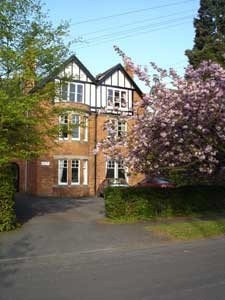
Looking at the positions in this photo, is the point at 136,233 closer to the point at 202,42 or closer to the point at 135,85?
the point at 202,42

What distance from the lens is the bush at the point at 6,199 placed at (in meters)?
14.5

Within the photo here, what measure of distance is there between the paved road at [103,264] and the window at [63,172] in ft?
54.0

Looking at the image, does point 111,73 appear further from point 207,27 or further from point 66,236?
point 66,236

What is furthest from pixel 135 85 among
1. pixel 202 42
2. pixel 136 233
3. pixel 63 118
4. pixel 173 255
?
pixel 173 255

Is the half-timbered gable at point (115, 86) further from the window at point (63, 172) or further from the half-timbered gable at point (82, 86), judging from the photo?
the window at point (63, 172)

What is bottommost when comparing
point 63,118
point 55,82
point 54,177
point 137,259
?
point 137,259

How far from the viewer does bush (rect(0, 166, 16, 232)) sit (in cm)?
1452

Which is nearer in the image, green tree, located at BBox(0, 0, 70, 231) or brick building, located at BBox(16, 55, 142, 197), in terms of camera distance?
green tree, located at BBox(0, 0, 70, 231)

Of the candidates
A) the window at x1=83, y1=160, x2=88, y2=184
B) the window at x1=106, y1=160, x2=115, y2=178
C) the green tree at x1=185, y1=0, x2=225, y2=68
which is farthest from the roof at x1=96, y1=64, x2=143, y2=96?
the green tree at x1=185, y1=0, x2=225, y2=68

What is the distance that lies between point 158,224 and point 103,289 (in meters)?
9.86

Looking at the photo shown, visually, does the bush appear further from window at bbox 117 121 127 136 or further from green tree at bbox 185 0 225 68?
green tree at bbox 185 0 225 68

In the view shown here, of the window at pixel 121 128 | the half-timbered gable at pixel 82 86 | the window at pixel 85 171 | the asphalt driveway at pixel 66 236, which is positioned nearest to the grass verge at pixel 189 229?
the asphalt driveway at pixel 66 236

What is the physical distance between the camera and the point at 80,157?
110 feet

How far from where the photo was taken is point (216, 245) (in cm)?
1263
